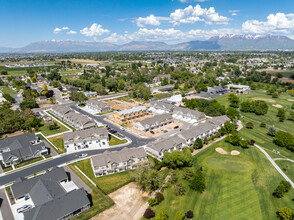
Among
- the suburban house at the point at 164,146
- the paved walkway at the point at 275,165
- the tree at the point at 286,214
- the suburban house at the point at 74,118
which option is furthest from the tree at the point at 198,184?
the suburban house at the point at 74,118

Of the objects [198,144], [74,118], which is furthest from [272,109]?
[74,118]

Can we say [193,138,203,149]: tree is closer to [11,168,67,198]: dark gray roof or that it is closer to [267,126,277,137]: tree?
[267,126,277,137]: tree

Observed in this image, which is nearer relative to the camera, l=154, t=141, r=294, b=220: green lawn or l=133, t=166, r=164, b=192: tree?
l=154, t=141, r=294, b=220: green lawn

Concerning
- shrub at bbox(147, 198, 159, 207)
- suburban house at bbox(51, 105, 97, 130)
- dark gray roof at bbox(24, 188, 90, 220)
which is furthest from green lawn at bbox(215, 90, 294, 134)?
dark gray roof at bbox(24, 188, 90, 220)

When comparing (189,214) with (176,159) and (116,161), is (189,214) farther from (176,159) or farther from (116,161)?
(116,161)

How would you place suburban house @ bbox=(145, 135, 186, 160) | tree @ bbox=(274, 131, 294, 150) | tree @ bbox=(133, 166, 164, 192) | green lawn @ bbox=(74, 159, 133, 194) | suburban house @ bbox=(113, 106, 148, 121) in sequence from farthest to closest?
suburban house @ bbox=(113, 106, 148, 121), tree @ bbox=(274, 131, 294, 150), suburban house @ bbox=(145, 135, 186, 160), green lawn @ bbox=(74, 159, 133, 194), tree @ bbox=(133, 166, 164, 192)

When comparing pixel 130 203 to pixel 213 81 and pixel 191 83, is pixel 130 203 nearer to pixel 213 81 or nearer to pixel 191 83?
pixel 191 83

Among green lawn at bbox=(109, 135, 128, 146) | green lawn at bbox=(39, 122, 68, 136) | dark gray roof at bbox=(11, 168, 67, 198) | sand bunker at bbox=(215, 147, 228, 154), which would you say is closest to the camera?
dark gray roof at bbox=(11, 168, 67, 198)

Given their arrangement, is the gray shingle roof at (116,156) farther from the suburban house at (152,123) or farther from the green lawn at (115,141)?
the suburban house at (152,123)
